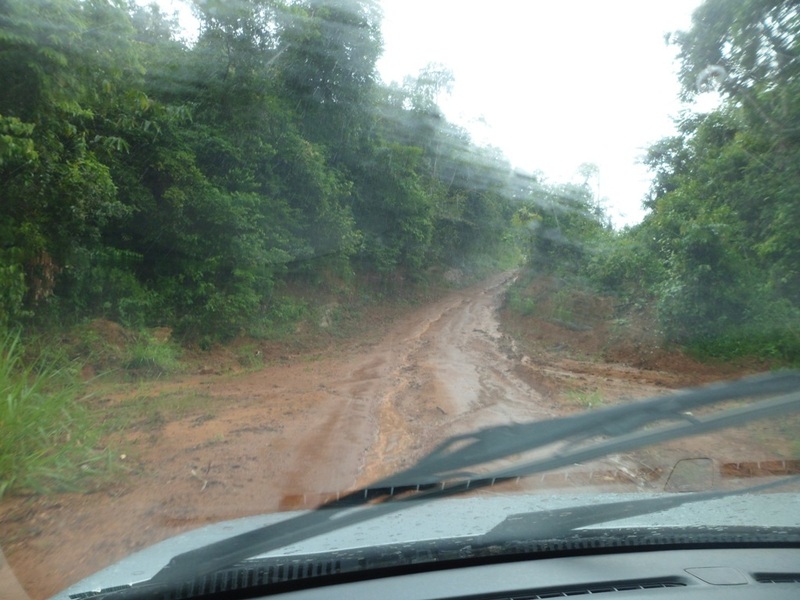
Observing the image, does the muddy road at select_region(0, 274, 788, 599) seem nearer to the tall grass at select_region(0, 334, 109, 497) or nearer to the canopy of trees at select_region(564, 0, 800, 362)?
the tall grass at select_region(0, 334, 109, 497)

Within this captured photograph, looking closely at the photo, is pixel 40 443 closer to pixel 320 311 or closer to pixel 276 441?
pixel 276 441

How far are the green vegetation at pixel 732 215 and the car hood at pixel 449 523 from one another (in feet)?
30.0

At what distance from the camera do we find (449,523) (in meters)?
3.65

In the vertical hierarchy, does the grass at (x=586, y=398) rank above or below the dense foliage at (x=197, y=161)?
below

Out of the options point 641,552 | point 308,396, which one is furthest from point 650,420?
point 308,396

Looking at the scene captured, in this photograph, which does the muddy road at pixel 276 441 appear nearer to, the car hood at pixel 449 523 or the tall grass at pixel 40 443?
the tall grass at pixel 40 443

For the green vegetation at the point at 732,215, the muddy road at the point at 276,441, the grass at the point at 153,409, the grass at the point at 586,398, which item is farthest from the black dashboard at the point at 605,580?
the green vegetation at the point at 732,215

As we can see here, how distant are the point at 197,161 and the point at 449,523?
16.5 metres

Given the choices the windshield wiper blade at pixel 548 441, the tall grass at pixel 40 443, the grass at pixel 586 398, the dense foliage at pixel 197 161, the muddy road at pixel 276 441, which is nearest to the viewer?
the windshield wiper blade at pixel 548 441

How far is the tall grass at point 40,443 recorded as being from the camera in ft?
18.5

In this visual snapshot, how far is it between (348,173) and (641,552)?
23.9 meters

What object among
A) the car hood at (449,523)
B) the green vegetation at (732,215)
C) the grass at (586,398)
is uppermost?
the green vegetation at (732,215)

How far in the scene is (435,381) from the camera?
1351cm

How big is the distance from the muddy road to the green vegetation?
6.63 feet
